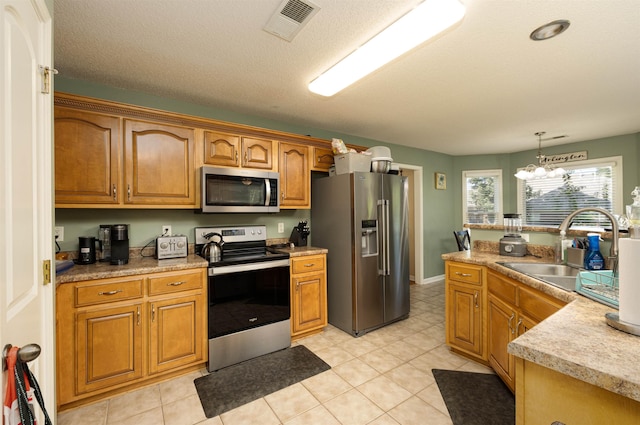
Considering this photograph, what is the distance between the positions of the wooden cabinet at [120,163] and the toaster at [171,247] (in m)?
0.30

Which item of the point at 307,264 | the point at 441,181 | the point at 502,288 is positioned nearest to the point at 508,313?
the point at 502,288

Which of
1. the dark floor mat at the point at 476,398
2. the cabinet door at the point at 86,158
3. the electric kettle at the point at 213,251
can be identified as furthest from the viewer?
the electric kettle at the point at 213,251

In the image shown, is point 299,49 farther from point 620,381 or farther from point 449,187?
point 449,187

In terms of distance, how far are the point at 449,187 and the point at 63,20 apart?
5686 mm

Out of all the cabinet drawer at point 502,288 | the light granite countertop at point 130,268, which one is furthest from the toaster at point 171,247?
the cabinet drawer at point 502,288

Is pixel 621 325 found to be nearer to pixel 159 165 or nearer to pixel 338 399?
pixel 338 399

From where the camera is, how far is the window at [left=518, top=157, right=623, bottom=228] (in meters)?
4.24

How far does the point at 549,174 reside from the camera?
12.8 feet

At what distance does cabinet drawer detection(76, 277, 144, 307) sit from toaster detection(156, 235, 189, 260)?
0.43m

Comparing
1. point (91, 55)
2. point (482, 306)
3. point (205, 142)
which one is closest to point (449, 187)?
point (482, 306)

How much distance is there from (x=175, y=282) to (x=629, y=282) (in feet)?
8.21

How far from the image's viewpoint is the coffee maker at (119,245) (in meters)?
2.23

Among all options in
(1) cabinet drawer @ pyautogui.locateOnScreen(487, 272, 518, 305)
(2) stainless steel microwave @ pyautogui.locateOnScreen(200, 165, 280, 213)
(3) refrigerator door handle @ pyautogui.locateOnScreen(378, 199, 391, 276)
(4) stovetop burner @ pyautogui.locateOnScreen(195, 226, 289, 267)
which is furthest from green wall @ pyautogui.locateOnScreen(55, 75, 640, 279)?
(1) cabinet drawer @ pyautogui.locateOnScreen(487, 272, 518, 305)

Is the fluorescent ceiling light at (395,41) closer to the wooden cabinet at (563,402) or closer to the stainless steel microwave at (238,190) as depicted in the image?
the stainless steel microwave at (238,190)
